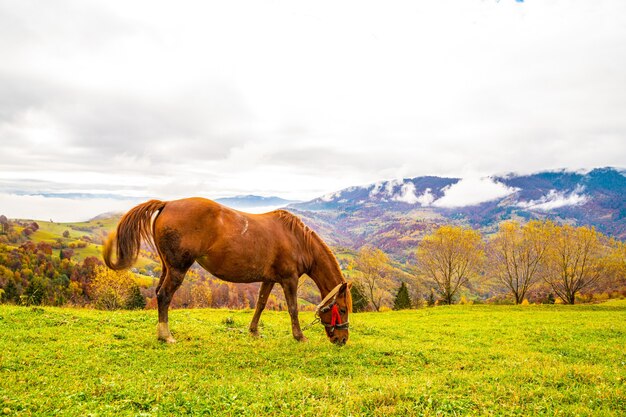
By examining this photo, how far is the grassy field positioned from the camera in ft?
20.4

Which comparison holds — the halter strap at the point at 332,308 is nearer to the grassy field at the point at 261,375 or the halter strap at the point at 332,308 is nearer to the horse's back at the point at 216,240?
the grassy field at the point at 261,375

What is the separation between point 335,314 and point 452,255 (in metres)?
54.2

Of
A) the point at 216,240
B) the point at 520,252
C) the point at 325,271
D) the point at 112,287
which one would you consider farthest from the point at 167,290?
the point at 520,252

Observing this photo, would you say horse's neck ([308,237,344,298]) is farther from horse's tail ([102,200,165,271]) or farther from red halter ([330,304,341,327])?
horse's tail ([102,200,165,271])

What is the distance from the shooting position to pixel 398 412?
6090mm

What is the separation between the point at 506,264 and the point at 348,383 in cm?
6277

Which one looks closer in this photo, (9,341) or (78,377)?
(78,377)

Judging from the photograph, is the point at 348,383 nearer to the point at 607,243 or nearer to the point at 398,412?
the point at 398,412

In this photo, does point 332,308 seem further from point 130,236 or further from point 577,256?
point 577,256

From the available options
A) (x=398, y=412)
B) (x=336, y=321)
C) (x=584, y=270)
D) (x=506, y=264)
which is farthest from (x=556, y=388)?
(x=584, y=270)

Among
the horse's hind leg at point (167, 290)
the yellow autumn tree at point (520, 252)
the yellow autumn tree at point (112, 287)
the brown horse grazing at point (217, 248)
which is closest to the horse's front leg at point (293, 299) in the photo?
the brown horse grazing at point (217, 248)

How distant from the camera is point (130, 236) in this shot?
10.6m

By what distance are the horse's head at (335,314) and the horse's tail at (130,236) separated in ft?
19.5

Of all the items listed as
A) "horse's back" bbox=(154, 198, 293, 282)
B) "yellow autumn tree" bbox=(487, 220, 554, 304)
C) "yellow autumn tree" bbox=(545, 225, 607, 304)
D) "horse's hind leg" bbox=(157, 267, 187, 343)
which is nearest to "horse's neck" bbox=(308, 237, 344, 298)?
"horse's back" bbox=(154, 198, 293, 282)
